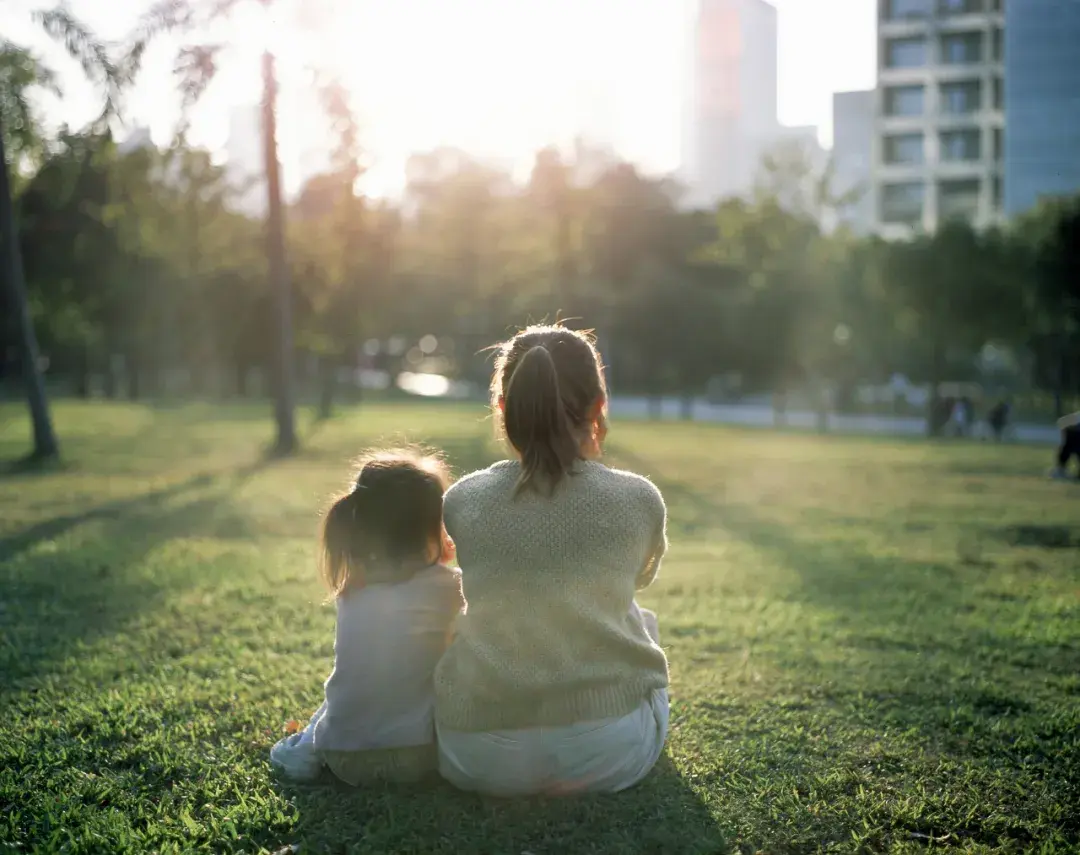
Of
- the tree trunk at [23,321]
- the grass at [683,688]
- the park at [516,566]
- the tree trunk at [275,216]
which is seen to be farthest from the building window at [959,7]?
the tree trunk at [23,321]

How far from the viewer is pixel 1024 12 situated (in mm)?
70375

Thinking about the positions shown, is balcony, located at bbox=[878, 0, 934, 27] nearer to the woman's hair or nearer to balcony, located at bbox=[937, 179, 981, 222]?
balcony, located at bbox=[937, 179, 981, 222]

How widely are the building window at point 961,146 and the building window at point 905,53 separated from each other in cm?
529

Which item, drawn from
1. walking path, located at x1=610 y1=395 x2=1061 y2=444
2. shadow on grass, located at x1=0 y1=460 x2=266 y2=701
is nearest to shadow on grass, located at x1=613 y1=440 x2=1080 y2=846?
shadow on grass, located at x1=0 y1=460 x2=266 y2=701

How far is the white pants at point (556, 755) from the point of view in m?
4.12

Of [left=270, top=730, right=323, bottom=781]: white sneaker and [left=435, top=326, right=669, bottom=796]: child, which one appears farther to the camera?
[left=270, top=730, right=323, bottom=781]: white sneaker

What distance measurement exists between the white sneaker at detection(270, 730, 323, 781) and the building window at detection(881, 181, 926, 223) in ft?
248

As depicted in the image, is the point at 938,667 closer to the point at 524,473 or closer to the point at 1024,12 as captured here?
the point at 524,473

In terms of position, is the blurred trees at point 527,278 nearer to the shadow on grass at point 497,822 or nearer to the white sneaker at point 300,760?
the white sneaker at point 300,760

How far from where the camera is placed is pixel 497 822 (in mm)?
4148

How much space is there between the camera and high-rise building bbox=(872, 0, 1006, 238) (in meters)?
71.7

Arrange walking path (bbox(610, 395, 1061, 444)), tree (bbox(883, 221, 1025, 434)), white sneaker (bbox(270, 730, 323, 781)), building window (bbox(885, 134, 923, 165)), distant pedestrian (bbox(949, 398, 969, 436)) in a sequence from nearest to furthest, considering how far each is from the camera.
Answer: white sneaker (bbox(270, 730, 323, 781)) < distant pedestrian (bbox(949, 398, 969, 436)) < tree (bbox(883, 221, 1025, 434)) < walking path (bbox(610, 395, 1061, 444)) < building window (bbox(885, 134, 923, 165))

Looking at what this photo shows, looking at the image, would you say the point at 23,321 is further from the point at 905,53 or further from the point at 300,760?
the point at 905,53

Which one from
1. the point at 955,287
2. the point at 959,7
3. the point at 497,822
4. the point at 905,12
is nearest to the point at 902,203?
the point at 905,12
